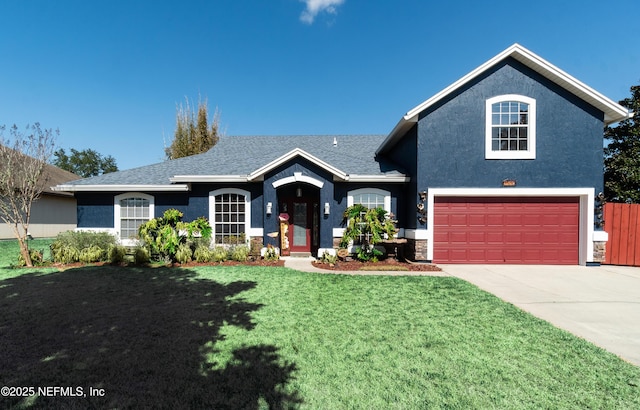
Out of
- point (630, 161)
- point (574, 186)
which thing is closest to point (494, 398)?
point (574, 186)

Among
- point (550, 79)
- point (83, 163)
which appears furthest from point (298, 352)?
point (83, 163)

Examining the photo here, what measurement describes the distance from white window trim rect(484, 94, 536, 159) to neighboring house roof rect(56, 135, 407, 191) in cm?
313

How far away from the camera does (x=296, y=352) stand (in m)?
3.54

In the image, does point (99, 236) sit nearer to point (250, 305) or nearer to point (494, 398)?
point (250, 305)

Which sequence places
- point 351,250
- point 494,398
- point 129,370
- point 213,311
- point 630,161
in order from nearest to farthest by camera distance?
point 494,398
point 129,370
point 213,311
point 351,250
point 630,161

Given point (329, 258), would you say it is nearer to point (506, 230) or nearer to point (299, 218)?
point (299, 218)

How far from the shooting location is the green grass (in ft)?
8.98

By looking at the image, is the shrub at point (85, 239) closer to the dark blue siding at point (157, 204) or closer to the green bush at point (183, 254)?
the dark blue siding at point (157, 204)

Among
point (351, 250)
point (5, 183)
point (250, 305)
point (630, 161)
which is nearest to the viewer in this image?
point (250, 305)

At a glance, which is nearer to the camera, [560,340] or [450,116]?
[560,340]

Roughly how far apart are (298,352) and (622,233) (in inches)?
504

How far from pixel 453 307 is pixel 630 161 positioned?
16.7 metres

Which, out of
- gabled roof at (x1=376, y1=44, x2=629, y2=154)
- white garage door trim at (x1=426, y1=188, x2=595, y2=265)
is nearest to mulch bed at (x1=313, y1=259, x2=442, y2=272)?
white garage door trim at (x1=426, y1=188, x2=595, y2=265)

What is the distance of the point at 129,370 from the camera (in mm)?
3145
